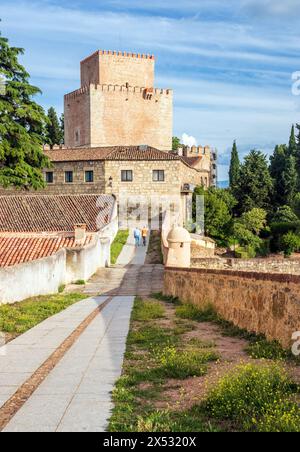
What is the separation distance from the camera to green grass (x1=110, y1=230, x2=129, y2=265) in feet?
116

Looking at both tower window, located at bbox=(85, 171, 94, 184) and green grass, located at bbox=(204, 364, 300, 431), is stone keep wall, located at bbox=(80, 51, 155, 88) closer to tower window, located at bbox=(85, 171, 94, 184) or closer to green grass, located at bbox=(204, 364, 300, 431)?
tower window, located at bbox=(85, 171, 94, 184)

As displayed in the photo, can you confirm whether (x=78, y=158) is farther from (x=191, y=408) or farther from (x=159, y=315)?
(x=191, y=408)

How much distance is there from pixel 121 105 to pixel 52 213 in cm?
2625

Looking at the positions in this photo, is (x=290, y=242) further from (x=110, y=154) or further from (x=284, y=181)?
(x=110, y=154)

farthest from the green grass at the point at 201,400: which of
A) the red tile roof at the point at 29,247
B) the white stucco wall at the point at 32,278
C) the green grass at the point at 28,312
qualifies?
the red tile roof at the point at 29,247

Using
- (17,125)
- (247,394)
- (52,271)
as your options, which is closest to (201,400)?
(247,394)

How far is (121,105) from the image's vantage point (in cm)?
6138

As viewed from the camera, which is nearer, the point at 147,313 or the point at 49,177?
the point at 147,313

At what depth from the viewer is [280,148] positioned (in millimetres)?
70375

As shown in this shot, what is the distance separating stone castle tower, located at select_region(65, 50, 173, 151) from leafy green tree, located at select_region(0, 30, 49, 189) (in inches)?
982

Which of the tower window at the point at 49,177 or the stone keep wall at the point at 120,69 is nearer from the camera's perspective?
the tower window at the point at 49,177

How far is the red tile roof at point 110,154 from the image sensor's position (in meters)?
50.0

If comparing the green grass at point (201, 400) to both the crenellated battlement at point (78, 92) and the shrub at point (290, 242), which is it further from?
the crenellated battlement at point (78, 92)

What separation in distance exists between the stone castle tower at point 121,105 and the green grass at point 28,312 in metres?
45.1
